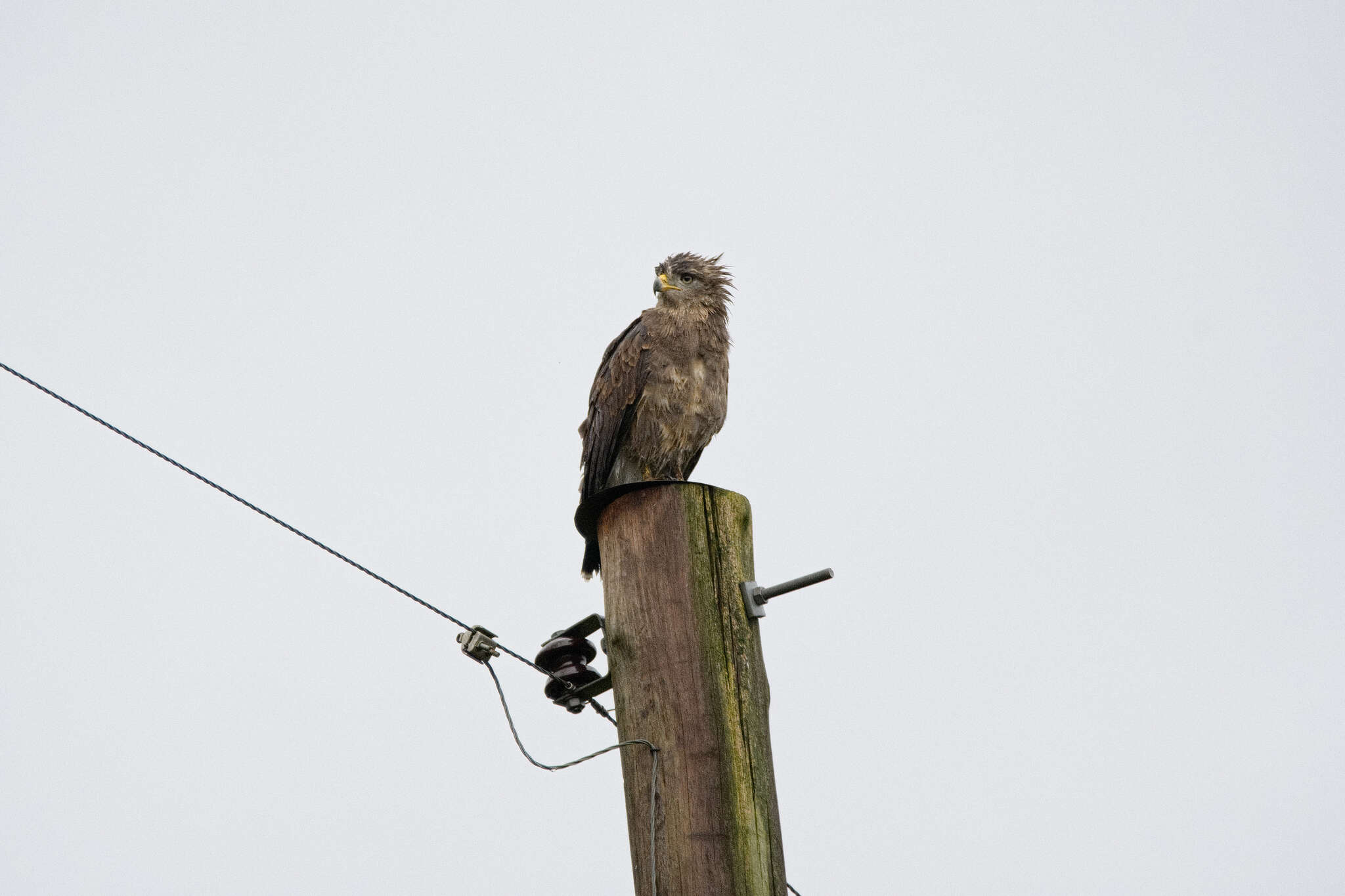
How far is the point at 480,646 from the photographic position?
3.85 metres

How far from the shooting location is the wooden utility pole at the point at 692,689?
9.34 feet

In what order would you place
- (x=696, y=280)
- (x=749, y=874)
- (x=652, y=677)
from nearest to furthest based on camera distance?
1. (x=749, y=874)
2. (x=652, y=677)
3. (x=696, y=280)

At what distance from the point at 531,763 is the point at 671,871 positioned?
86 cm

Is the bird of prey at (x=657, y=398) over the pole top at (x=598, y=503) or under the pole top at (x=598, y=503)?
over

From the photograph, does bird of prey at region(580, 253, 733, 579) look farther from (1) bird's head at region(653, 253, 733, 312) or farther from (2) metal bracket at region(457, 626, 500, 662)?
(2) metal bracket at region(457, 626, 500, 662)

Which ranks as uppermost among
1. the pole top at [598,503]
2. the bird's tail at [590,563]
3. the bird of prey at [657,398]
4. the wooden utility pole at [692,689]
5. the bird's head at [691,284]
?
the bird's head at [691,284]

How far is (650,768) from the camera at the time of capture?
9.61 feet

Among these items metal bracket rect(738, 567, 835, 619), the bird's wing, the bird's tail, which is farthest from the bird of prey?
metal bracket rect(738, 567, 835, 619)

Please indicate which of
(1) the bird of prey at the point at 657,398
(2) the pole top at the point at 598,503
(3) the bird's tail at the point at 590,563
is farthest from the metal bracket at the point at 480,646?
(1) the bird of prey at the point at 657,398

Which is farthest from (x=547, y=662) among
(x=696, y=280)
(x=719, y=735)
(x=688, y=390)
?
(x=696, y=280)

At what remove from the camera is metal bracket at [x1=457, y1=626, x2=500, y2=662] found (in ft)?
12.6

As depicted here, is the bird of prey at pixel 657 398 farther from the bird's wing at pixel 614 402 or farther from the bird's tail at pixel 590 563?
the bird's tail at pixel 590 563

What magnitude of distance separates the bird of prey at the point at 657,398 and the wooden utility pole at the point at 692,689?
3.99 m

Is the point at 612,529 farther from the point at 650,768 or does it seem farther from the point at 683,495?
the point at 650,768
